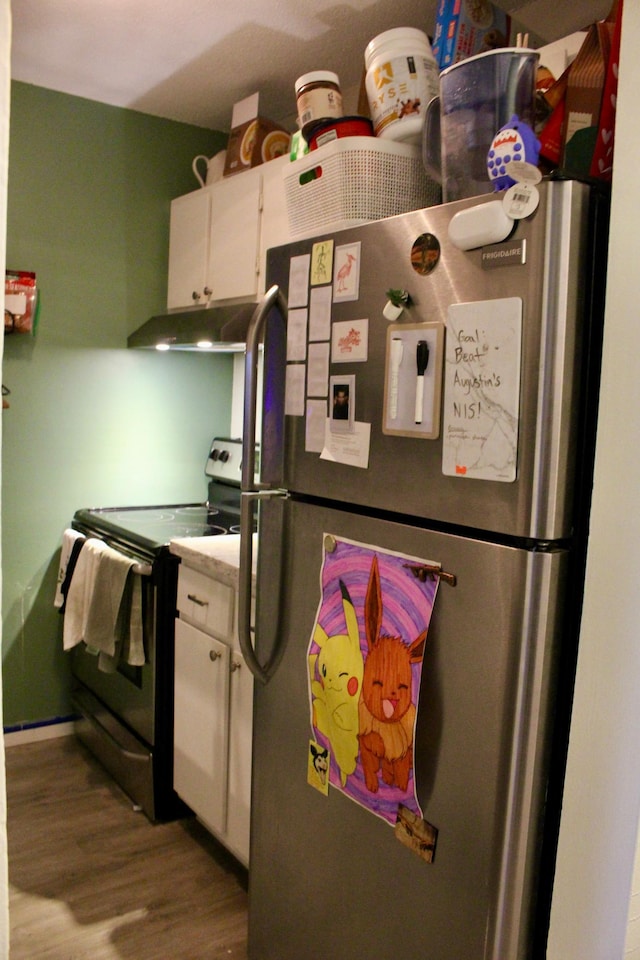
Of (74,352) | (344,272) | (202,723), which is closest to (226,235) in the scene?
(74,352)

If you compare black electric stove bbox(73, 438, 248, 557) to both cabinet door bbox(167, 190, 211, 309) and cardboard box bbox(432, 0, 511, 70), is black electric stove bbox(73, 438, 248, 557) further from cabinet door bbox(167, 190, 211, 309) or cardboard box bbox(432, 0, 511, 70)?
cardboard box bbox(432, 0, 511, 70)

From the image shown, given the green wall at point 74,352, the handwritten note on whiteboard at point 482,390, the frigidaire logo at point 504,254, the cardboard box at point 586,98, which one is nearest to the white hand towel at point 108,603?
the green wall at point 74,352

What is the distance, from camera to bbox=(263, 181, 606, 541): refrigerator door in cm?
110

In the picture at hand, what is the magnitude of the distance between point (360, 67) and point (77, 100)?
1.14 meters

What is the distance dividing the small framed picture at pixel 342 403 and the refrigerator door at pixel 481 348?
12 mm

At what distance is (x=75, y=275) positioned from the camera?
9.94 ft

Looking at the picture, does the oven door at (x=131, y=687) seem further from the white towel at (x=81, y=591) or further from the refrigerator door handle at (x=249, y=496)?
the refrigerator door handle at (x=249, y=496)

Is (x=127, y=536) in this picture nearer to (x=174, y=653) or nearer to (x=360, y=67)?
(x=174, y=653)

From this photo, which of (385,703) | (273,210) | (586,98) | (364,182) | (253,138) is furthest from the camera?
(253,138)

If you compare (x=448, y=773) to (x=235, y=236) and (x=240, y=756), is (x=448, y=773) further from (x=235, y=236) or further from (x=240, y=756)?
(x=235, y=236)

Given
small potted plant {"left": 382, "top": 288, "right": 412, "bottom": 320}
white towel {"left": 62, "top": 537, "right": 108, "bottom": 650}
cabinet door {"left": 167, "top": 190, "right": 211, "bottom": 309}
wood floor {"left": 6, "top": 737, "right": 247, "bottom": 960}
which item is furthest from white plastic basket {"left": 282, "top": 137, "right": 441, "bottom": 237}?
wood floor {"left": 6, "top": 737, "right": 247, "bottom": 960}

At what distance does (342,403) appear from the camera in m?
1.47

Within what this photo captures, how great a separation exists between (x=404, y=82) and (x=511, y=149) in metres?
0.54

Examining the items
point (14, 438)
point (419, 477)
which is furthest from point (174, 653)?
point (419, 477)
